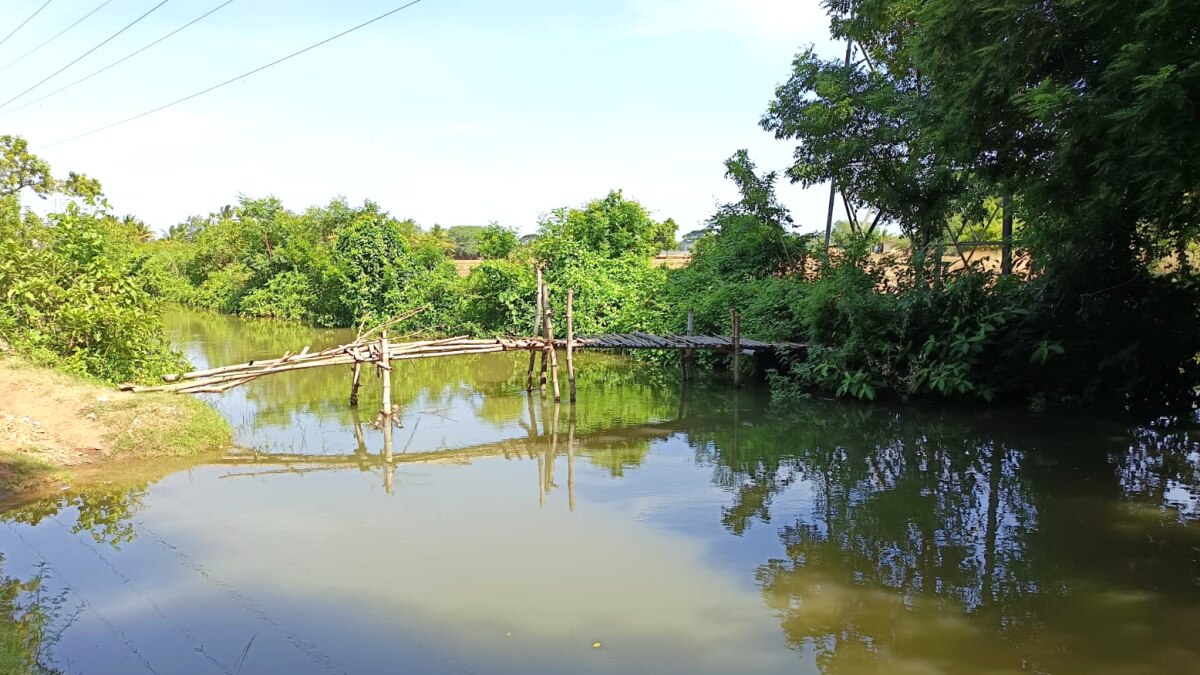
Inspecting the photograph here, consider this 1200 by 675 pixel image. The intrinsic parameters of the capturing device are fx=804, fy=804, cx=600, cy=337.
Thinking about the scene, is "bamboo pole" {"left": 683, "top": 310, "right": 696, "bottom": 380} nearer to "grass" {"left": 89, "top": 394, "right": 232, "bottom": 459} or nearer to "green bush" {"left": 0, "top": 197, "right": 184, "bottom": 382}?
"grass" {"left": 89, "top": 394, "right": 232, "bottom": 459}

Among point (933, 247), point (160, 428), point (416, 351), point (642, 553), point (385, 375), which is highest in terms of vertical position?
point (933, 247)

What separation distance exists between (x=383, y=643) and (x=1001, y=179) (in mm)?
8402

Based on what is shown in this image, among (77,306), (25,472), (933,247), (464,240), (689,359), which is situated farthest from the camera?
(464,240)

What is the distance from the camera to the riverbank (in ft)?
24.7

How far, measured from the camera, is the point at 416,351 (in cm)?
1095

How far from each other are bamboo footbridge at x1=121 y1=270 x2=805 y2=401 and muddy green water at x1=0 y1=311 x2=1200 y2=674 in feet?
2.49

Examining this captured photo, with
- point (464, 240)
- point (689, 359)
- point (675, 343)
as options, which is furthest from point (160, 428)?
point (464, 240)

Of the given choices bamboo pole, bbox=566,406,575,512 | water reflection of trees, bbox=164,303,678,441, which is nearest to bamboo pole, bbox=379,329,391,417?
water reflection of trees, bbox=164,303,678,441

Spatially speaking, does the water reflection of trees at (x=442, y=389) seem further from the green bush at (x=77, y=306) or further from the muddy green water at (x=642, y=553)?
the green bush at (x=77, y=306)

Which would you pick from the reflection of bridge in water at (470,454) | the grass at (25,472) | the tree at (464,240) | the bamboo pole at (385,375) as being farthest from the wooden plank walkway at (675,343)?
the tree at (464,240)

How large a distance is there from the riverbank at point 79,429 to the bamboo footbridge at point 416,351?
1.22 ft

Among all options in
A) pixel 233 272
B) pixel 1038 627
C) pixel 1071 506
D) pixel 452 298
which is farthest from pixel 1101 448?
pixel 233 272

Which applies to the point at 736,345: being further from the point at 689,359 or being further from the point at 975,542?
the point at 975,542

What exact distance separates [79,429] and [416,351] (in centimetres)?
400
